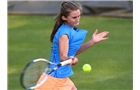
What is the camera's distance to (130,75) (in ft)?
32.2

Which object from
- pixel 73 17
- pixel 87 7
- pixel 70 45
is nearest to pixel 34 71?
pixel 70 45

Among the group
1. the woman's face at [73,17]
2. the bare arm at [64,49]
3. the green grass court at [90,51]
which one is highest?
the woman's face at [73,17]

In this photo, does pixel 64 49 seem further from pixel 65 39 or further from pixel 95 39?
pixel 95 39

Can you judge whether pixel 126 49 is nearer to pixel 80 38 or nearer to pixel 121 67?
pixel 121 67

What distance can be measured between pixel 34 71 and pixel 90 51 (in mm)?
6653

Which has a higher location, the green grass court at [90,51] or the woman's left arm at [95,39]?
the woman's left arm at [95,39]

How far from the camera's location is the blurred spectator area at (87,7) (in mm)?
16109

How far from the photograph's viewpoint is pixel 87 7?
1623cm

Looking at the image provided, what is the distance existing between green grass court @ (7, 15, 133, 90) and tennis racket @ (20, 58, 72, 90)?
3.13 meters

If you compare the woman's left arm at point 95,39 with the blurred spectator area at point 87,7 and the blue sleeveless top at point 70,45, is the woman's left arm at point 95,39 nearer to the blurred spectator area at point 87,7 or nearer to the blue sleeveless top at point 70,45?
the blue sleeveless top at point 70,45

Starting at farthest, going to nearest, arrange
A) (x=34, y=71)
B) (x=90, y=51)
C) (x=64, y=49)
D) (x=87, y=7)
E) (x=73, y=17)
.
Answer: (x=87, y=7), (x=90, y=51), (x=73, y=17), (x=64, y=49), (x=34, y=71)

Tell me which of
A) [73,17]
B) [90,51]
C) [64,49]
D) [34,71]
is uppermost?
[73,17]

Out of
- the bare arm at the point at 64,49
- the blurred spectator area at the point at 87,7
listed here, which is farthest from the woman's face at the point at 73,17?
the blurred spectator area at the point at 87,7

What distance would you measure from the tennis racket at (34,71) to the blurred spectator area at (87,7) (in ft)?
34.3
